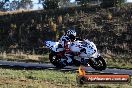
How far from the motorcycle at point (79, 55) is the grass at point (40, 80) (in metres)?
0.82

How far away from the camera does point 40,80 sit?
16859 millimetres

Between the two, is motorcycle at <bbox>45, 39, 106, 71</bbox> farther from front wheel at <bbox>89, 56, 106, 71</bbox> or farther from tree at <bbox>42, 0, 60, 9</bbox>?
tree at <bbox>42, 0, 60, 9</bbox>

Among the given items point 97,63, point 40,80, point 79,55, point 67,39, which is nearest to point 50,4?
point 67,39

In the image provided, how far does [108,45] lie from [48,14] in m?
15.9

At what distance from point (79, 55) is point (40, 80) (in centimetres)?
290

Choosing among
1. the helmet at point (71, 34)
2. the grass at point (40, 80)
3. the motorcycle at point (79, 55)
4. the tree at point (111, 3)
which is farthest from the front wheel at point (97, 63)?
the tree at point (111, 3)

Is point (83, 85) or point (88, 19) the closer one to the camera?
point (83, 85)

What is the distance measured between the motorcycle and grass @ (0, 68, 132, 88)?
2.69ft

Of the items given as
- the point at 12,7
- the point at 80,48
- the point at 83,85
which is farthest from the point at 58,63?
the point at 12,7

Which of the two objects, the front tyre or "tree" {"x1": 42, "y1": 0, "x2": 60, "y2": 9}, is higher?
the front tyre

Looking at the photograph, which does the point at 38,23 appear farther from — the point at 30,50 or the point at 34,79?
the point at 34,79

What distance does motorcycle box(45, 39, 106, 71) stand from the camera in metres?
18.2

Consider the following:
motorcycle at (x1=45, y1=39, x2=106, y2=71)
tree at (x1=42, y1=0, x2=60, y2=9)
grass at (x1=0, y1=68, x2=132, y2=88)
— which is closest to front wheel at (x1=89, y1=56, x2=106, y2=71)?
motorcycle at (x1=45, y1=39, x2=106, y2=71)

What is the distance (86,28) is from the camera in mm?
45281
